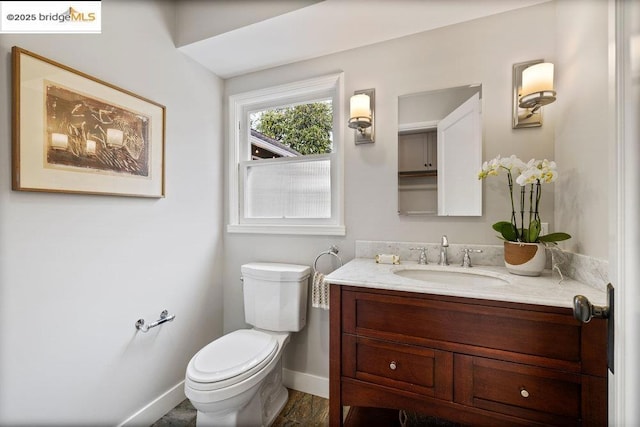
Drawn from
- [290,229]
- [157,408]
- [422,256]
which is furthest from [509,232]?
[157,408]

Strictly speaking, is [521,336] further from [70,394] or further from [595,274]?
[70,394]

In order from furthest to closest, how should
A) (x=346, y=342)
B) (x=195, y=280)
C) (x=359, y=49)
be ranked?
(x=195, y=280), (x=359, y=49), (x=346, y=342)

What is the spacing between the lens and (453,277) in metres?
1.43

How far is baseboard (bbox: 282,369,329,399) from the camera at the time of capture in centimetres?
182

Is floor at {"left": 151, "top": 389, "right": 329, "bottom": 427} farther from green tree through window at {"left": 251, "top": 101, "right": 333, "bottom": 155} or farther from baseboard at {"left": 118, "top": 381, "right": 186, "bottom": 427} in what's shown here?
green tree through window at {"left": 251, "top": 101, "right": 333, "bottom": 155}

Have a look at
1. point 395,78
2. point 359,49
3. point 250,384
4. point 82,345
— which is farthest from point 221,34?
point 250,384

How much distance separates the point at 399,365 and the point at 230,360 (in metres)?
0.81

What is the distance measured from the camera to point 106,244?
1381 millimetres

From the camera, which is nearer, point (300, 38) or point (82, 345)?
point (82, 345)

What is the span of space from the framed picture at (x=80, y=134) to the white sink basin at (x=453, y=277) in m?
1.49

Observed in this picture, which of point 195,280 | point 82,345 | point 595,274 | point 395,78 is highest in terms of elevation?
point 395,78

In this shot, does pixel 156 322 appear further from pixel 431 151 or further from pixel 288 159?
pixel 431 151

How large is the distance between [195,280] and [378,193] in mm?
1359

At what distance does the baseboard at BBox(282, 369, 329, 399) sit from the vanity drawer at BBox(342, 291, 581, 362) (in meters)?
0.86
